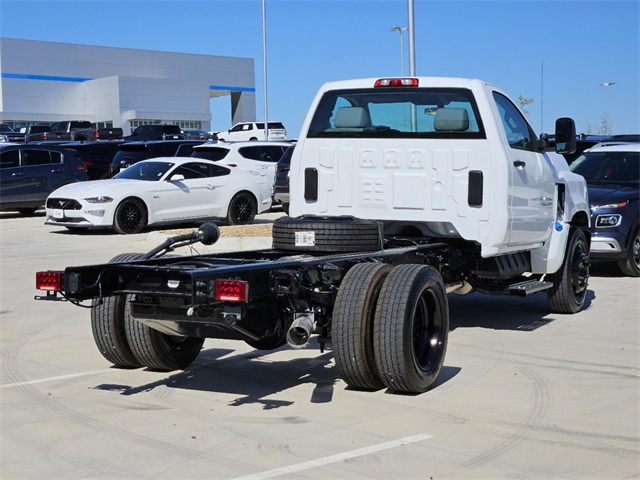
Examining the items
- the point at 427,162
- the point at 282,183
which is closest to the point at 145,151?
the point at 282,183

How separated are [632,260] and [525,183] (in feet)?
16.6

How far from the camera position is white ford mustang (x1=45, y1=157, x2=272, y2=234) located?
63.0ft

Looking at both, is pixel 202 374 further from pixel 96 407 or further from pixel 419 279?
pixel 419 279

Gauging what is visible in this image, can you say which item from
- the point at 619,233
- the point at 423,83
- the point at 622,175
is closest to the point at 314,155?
the point at 423,83

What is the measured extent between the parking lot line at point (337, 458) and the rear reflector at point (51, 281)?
216 centimetres

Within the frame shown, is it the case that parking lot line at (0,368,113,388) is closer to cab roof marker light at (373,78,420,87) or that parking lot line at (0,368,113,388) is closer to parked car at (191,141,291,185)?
cab roof marker light at (373,78,420,87)

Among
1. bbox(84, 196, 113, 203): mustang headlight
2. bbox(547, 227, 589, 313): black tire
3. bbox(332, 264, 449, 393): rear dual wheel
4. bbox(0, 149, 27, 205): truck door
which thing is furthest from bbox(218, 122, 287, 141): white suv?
bbox(332, 264, 449, 393): rear dual wheel

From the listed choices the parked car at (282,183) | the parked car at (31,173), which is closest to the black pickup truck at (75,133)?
the parked car at (31,173)

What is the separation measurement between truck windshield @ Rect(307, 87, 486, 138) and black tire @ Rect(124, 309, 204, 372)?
258cm

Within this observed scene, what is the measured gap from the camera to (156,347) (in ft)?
24.7

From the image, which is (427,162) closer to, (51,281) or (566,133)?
(566,133)

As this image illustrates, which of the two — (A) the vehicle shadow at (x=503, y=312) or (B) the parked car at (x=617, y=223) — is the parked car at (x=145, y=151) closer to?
(B) the parked car at (x=617, y=223)

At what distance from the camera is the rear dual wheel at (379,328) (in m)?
6.80

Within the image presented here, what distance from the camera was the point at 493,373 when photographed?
785 cm
